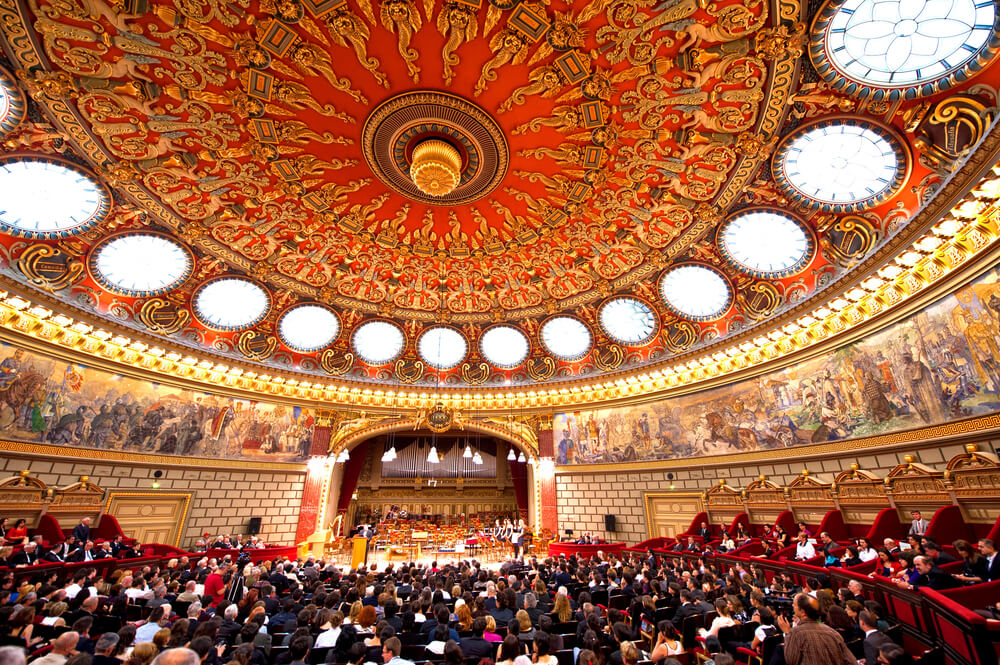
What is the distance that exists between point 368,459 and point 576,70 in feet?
81.5

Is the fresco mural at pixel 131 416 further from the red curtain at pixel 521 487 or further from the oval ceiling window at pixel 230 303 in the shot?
the red curtain at pixel 521 487

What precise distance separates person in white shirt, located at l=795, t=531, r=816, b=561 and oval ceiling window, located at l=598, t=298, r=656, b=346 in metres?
10.2

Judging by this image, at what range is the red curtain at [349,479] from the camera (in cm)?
2309

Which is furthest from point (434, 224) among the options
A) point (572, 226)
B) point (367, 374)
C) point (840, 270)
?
point (840, 270)

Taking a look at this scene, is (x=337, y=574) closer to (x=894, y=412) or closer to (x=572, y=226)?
(x=572, y=226)

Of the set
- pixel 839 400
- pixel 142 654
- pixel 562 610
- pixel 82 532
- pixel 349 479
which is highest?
Answer: pixel 839 400

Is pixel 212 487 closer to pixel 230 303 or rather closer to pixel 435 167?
pixel 230 303

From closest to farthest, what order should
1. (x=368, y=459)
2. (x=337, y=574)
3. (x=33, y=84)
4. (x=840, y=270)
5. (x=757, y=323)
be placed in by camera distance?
(x=33, y=84) < (x=337, y=574) < (x=840, y=270) < (x=757, y=323) < (x=368, y=459)

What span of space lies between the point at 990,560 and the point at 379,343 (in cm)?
2129

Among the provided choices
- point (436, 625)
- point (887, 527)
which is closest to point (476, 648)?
point (436, 625)

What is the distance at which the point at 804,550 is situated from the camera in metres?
9.96

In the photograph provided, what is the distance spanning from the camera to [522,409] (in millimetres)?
21781

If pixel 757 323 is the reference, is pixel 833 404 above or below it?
below

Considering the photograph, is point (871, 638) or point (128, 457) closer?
point (871, 638)
